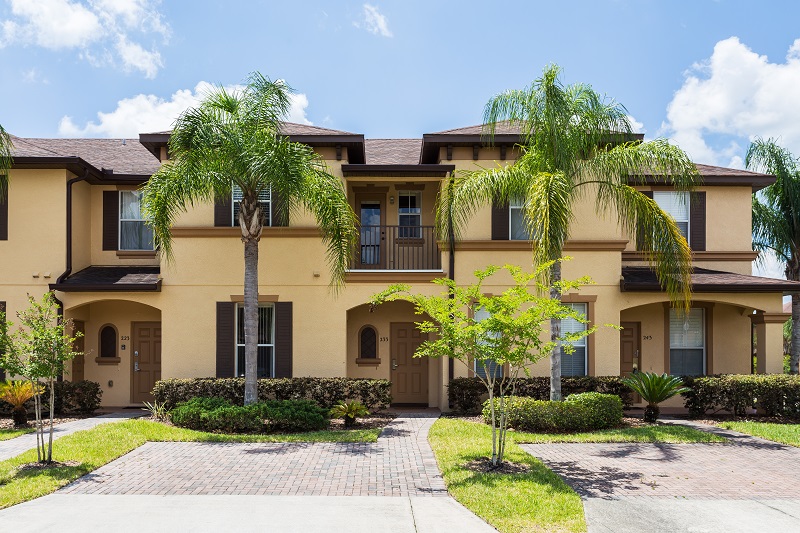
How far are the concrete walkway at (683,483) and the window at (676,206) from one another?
22.1 feet

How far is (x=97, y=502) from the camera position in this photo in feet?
24.7

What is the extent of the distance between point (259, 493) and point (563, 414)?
21.3ft

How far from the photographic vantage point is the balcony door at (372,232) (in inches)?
631

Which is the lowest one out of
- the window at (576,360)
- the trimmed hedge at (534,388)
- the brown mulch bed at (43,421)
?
the brown mulch bed at (43,421)

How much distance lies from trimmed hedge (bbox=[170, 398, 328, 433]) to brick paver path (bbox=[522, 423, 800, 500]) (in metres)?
4.25

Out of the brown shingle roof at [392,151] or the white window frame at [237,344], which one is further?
the brown shingle roof at [392,151]

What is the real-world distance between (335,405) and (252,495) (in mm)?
6058

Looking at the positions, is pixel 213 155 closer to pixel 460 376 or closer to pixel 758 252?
pixel 460 376

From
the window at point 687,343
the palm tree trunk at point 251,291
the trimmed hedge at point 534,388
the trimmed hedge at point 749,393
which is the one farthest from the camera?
the window at point 687,343

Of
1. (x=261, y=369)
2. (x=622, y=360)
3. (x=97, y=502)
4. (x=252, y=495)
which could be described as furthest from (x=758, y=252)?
(x=97, y=502)

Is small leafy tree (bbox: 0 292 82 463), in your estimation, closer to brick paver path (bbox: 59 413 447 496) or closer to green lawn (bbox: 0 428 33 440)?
brick paver path (bbox: 59 413 447 496)

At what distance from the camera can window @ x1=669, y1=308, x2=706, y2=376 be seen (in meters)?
16.1

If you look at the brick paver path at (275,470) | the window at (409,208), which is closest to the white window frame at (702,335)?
the window at (409,208)

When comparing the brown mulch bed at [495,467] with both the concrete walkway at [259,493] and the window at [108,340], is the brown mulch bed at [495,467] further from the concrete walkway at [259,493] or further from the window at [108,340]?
the window at [108,340]
